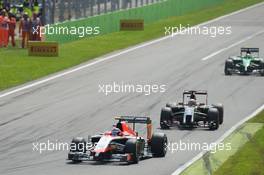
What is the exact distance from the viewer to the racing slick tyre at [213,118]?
28375mm

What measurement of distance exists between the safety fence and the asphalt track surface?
4682mm

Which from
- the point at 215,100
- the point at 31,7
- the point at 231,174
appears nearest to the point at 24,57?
the point at 31,7

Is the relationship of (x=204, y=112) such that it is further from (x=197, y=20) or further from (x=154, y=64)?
(x=197, y=20)

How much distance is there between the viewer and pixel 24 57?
4822cm

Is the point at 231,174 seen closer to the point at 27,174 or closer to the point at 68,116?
the point at 27,174

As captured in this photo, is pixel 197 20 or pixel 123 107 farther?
pixel 197 20

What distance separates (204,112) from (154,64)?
1785cm

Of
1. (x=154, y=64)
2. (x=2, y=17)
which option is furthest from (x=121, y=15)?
(x=154, y=64)

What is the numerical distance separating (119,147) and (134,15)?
42645 millimetres

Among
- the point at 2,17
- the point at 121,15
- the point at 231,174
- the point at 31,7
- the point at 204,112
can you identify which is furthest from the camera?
the point at 121,15

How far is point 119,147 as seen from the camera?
77.9ft

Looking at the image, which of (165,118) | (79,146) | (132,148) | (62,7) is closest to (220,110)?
(165,118)

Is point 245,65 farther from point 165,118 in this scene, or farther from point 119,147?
point 119,147

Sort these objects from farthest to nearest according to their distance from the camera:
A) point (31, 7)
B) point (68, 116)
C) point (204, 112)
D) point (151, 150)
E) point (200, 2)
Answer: point (200, 2) < point (31, 7) < point (68, 116) < point (204, 112) < point (151, 150)
